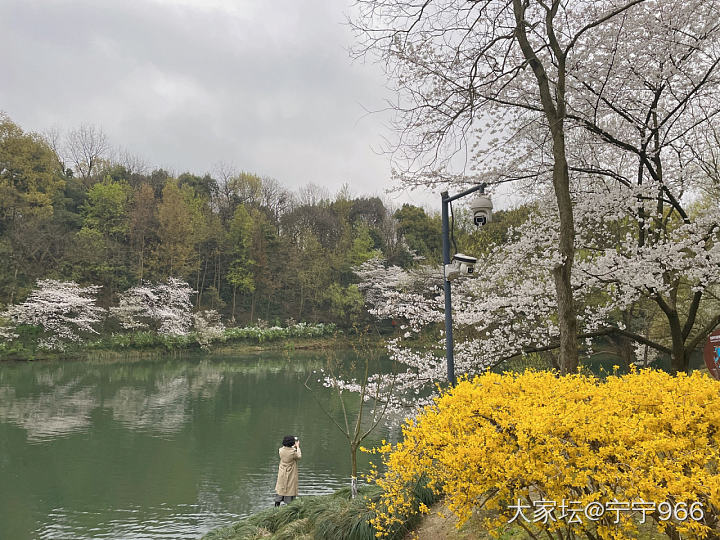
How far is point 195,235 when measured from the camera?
30.8 m

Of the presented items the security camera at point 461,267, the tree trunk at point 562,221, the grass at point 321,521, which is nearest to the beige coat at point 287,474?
the grass at point 321,521

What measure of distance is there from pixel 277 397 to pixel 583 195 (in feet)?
36.2

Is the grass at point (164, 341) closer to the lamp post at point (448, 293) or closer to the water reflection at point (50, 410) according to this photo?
the water reflection at point (50, 410)

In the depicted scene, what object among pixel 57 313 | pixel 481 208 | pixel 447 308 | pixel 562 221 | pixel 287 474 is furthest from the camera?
pixel 57 313

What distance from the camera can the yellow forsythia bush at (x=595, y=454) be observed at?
216 centimetres

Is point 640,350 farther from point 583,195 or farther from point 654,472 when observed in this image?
point 654,472

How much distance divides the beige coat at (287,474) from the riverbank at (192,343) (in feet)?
56.8

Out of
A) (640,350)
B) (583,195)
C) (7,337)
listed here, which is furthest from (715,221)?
(7,337)

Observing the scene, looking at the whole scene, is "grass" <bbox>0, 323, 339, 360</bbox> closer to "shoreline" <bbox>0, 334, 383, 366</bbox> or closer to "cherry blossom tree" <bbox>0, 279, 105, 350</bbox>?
"shoreline" <bbox>0, 334, 383, 366</bbox>

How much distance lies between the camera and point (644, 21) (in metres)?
5.75

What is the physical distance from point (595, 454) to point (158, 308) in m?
27.2

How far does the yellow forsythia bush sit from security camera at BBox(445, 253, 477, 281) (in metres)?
2.65

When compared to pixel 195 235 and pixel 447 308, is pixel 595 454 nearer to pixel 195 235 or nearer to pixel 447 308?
pixel 447 308

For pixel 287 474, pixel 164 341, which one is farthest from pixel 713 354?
pixel 164 341
